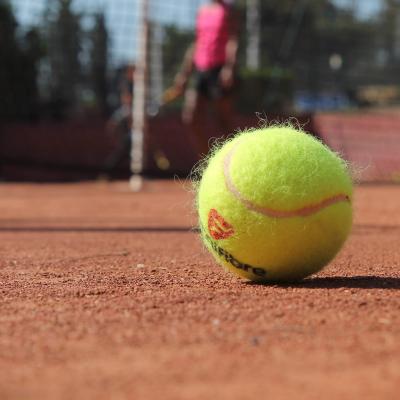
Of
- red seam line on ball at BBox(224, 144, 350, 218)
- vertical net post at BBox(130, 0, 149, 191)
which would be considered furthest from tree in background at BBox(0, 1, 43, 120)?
red seam line on ball at BBox(224, 144, 350, 218)

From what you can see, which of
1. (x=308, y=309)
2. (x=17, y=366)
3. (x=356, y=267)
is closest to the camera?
(x=17, y=366)

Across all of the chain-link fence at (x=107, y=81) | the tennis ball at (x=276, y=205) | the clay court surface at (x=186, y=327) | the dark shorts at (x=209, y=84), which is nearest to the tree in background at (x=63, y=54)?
the chain-link fence at (x=107, y=81)

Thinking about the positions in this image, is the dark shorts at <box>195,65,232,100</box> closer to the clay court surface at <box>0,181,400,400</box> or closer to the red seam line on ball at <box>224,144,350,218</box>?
the clay court surface at <box>0,181,400,400</box>

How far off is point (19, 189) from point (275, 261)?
937 cm

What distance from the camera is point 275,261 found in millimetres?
3625

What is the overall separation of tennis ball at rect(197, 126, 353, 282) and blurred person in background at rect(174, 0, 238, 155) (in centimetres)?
604

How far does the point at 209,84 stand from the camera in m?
9.91

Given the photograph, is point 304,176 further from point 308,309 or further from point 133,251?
point 133,251

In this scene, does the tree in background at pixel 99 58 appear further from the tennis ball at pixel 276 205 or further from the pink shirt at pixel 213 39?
the tennis ball at pixel 276 205

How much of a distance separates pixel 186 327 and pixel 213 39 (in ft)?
24.8

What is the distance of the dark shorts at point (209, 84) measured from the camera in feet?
32.4

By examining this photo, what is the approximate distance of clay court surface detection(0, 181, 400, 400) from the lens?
216 cm

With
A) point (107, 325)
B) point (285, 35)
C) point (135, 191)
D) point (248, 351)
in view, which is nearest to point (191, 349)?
point (248, 351)

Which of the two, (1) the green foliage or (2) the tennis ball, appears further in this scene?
(1) the green foliage
